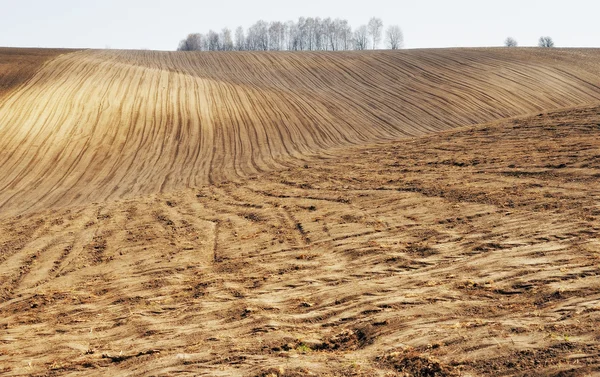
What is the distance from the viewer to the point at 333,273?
30.1 ft

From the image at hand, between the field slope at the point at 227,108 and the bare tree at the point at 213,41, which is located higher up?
the bare tree at the point at 213,41

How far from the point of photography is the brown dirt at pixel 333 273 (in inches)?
250

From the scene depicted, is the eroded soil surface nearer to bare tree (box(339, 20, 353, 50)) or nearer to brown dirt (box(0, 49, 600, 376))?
brown dirt (box(0, 49, 600, 376))

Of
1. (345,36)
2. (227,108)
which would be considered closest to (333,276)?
(227,108)

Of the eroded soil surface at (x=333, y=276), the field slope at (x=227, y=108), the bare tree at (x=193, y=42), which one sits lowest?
the eroded soil surface at (x=333, y=276)

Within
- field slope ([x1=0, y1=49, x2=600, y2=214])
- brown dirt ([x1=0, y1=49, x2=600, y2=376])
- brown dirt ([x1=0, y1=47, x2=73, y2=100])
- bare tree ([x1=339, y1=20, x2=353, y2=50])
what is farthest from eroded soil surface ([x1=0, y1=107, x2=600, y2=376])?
bare tree ([x1=339, y1=20, x2=353, y2=50])

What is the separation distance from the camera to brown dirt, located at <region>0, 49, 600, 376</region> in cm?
635

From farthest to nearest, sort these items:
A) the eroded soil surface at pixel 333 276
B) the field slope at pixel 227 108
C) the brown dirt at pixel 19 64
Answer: the brown dirt at pixel 19 64, the field slope at pixel 227 108, the eroded soil surface at pixel 333 276

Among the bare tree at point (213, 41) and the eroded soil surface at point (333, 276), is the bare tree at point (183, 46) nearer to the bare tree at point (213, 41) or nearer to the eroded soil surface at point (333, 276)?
the bare tree at point (213, 41)

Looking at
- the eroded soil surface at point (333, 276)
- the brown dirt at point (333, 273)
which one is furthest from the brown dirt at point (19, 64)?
the eroded soil surface at point (333, 276)

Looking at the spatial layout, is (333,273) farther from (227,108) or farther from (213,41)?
(213,41)

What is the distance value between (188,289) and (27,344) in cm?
235

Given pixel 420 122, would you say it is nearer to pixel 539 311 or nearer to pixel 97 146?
pixel 97 146

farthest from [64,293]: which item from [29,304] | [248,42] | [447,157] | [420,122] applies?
[248,42]
